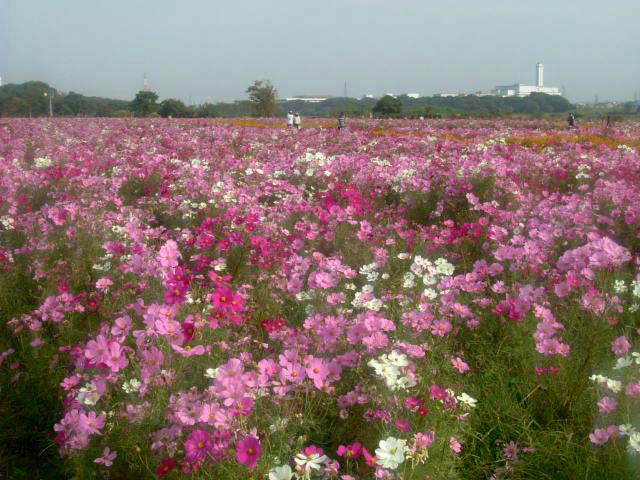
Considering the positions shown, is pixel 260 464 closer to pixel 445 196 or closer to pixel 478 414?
pixel 478 414

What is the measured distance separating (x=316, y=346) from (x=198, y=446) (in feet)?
2.61

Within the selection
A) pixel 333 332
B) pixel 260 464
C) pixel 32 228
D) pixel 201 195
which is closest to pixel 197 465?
pixel 260 464

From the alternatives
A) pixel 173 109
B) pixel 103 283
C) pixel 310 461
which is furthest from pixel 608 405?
pixel 173 109

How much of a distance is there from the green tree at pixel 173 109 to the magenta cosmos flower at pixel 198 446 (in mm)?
47586

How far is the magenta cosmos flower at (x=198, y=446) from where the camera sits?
174 cm

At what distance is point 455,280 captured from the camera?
3.20m

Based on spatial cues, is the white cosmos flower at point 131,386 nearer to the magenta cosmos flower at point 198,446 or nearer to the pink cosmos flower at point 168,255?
the magenta cosmos flower at point 198,446

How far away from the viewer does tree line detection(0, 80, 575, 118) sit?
38016 mm

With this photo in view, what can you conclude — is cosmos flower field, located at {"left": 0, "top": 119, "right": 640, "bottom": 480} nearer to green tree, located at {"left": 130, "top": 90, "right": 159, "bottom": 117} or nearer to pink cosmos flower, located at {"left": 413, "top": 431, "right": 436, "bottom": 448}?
pink cosmos flower, located at {"left": 413, "top": 431, "right": 436, "bottom": 448}

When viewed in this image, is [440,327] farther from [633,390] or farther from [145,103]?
[145,103]

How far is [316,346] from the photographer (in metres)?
2.44

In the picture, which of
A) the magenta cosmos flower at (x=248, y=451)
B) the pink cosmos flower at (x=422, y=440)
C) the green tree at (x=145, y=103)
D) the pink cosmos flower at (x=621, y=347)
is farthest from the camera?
the green tree at (x=145, y=103)

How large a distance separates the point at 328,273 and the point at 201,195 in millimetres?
2817

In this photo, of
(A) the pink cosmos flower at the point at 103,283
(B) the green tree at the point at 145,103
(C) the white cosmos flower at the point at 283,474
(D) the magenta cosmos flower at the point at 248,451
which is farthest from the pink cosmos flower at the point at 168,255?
(B) the green tree at the point at 145,103
